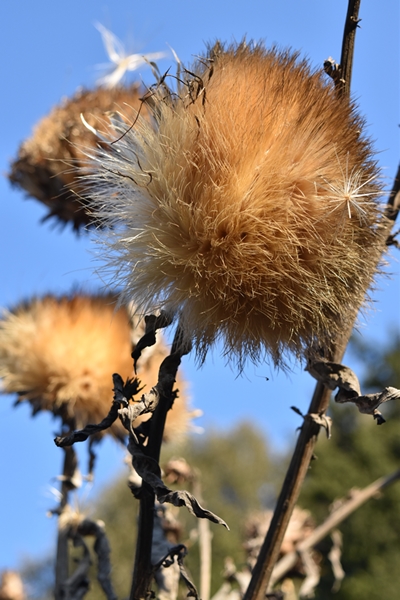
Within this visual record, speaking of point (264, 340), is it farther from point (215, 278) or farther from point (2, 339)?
point (2, 339)

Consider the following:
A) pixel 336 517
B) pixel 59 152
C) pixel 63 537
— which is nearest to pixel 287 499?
pixel 336 517

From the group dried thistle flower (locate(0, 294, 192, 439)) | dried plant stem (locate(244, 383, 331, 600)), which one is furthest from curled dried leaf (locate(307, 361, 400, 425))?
dried thistle flower (locate(0, 294, 192, 439))

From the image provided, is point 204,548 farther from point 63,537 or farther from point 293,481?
point 293,481

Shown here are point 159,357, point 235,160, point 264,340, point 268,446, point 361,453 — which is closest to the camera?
point 235,160

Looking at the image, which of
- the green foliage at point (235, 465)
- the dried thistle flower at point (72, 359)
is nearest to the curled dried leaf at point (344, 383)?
the dried thistle flower at point (72, 359)

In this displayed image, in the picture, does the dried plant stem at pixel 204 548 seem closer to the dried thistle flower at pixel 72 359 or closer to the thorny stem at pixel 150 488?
the dried thistle flower at pixel 72 359

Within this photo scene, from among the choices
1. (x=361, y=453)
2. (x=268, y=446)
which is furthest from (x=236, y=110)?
(x=268, y=446)
